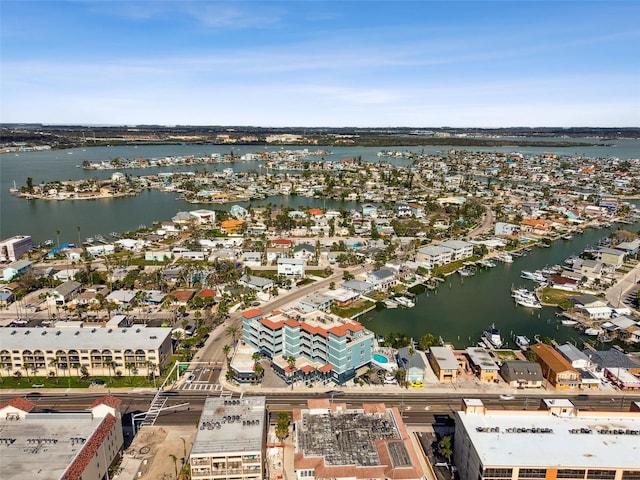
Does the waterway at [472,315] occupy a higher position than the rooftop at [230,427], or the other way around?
the rooftop at [230,427]

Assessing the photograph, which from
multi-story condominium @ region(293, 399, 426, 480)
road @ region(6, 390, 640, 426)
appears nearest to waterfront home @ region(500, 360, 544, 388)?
road @ region(6, 390, 640, 426)

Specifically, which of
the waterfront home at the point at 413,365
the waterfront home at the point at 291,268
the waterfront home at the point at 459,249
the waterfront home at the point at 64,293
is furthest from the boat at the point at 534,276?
the waterfront home at the point at 64,293

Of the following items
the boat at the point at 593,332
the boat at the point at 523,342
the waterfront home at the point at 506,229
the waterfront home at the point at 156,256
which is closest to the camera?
the boat at the point at 523,342

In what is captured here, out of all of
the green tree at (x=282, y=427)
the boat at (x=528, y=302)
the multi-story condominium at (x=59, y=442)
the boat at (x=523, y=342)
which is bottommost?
the boat at (x=523, y=342)

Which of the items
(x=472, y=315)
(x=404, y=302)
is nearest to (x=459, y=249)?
(x=472, y=315)

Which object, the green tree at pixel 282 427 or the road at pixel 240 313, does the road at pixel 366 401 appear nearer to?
the green tree at pixel 282 427

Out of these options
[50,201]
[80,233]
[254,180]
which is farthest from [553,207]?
[50,201]

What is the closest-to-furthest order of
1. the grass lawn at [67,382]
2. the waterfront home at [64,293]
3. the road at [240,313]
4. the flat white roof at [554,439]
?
the flat white roof at [554,439], the grass lawn at [67,382], the road at [240,313], the waterfront home at [64,293]

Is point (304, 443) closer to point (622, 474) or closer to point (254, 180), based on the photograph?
point (622, 474)
